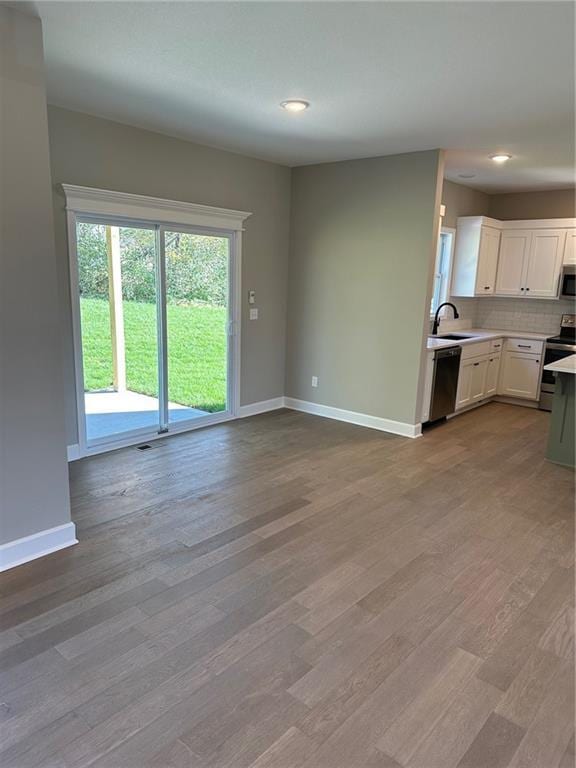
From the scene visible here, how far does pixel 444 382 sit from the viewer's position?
5.32 metres

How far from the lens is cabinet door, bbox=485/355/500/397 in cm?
628

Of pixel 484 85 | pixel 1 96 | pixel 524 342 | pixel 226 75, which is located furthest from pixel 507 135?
pixel 1 96

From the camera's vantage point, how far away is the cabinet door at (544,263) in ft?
20.1

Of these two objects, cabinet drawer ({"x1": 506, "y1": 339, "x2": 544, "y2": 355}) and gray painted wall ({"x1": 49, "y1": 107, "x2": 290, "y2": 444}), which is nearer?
gray painted wall ({"x1": 49, "y1": 107, "x2": 290, "y2": 444})

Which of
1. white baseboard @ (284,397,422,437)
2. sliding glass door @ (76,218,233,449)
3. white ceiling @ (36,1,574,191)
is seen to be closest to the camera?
white ceiling @ (36,1,574,191)

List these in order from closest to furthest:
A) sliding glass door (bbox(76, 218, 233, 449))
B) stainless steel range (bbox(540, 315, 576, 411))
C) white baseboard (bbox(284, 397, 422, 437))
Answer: sliding glass door (bbox(76, 218, 233, 449)), white baseboard (bbox(284, 397, 422, 437)), stainless steel range (bbox(540, 315, 576, 411))

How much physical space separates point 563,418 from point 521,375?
217cm

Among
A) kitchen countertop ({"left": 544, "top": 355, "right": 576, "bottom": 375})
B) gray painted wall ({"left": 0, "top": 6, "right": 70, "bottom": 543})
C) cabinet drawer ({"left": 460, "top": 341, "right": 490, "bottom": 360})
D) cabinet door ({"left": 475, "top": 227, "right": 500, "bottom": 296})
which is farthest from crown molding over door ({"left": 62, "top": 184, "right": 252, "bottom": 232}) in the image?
kitchen countertop ({"left": 544, "top": 355, "right": 576, "bottom": 375})

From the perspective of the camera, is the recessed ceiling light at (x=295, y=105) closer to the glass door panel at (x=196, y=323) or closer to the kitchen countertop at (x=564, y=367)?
the glass door panel at (x=196, y=323)

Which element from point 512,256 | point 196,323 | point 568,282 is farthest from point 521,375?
point 196,323

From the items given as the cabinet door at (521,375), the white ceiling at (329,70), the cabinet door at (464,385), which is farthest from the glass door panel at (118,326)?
the cabinet door at (521,375)

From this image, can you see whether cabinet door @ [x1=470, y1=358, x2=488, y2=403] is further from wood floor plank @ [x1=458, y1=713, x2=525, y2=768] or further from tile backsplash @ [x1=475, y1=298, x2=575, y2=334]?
wood floor plank @ [x1=458, y1=713, x2=525, y2=768]

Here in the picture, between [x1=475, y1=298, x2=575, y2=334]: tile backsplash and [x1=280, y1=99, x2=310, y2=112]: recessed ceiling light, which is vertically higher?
[x1=280, y1=99, x2=310, y2=112]: recessed ceiling light

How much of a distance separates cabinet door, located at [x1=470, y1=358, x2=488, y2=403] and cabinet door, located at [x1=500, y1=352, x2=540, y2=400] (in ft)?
1.56
